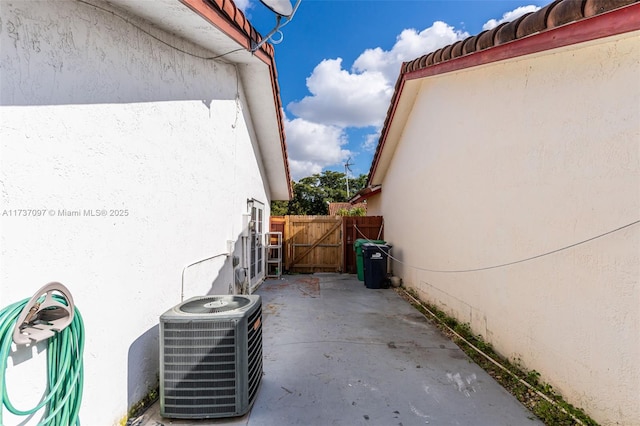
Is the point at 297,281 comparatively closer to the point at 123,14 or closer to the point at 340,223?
the point at 340,223

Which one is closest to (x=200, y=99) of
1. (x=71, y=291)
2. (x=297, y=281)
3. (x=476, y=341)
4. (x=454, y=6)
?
(x=71, y=291)

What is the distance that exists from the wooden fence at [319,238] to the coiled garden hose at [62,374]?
1007cm

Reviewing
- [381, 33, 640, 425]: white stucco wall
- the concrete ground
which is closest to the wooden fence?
the concrete ground

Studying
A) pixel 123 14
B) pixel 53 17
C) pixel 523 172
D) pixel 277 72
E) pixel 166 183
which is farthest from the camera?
pixel 277 72

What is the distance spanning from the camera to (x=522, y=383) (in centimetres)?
368

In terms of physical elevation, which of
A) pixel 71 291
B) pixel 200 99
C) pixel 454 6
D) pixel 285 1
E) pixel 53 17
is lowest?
pixel 71 291

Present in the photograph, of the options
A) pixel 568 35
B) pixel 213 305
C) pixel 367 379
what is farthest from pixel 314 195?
pixel 568 35

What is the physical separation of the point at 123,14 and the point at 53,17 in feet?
3.10

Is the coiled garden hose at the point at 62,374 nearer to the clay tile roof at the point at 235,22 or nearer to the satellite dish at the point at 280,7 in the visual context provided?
the clay tile roof at the point at 235,22

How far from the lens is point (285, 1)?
4.24 metres

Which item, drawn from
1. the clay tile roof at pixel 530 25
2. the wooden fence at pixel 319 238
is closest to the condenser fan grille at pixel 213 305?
the clay tile roof at pixel 530 25

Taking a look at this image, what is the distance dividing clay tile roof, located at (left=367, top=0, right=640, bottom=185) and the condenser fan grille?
423 centimetres

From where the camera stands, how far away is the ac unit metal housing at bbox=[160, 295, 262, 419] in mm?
2939

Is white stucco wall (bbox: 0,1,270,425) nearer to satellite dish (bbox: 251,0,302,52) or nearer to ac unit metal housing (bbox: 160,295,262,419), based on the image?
ac unit metal housing (bbox: 160,295,262,419)
